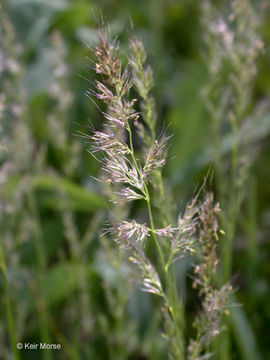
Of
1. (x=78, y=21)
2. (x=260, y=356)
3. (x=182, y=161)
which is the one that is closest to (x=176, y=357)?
(x=260, y=356)

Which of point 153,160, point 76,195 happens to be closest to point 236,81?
point 153,160

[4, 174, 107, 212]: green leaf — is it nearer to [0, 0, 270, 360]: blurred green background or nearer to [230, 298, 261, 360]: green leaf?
[0, 0, 270, 360]: blurred green background

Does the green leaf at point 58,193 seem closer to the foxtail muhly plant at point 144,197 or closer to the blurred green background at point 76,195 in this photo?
the blurred green background at point 76,195

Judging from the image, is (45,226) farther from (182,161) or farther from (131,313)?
(182,161)

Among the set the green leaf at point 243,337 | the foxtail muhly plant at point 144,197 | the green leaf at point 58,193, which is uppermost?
the green leaf at point 58,193

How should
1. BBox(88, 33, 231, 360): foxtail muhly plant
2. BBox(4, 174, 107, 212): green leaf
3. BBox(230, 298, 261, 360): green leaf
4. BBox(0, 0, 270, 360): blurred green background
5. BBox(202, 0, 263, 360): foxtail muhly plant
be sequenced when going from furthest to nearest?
BBox(4, 174, 107, 212): green leaf → BBox(230, 298, 261, 360): green leaf → BBox(0, 0, 270, 360): blurred green background → BBox(202, 0, 263, 360): foxtail muhly plant → BBox(88, 33, 231, 360): foxtail muhly plant

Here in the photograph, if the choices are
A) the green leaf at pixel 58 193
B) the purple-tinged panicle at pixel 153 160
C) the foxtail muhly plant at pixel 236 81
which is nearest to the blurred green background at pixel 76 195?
the green leaf at pixel 58 193

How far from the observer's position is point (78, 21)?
2906 mm

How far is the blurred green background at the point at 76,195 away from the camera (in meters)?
1.48

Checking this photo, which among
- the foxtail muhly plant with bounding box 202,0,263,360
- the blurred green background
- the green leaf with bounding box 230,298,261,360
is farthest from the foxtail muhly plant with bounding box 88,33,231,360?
the green leaf with bounding box 230,298,261,360

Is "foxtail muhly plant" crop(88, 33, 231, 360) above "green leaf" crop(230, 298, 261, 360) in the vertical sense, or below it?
above

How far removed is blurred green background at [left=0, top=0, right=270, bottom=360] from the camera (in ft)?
4.84

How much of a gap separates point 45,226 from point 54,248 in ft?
0.35

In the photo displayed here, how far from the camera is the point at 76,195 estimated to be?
1.91m
